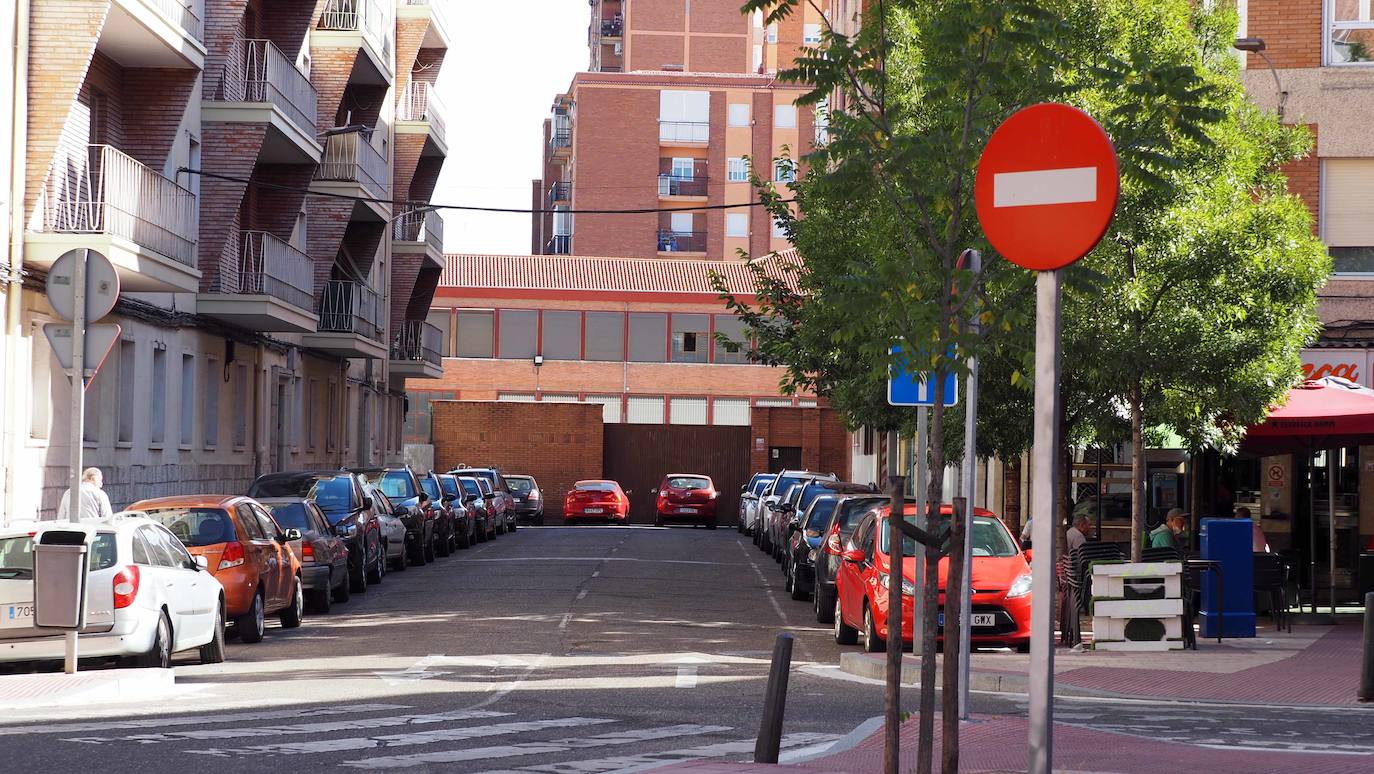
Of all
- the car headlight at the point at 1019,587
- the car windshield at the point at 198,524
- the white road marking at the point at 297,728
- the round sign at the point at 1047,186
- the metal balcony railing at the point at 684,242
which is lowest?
the white road marking at the point at 297,728

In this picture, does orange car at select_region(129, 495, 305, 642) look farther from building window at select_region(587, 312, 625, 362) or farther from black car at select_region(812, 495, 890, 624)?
building window at select_region(587, 312, 625, 362)

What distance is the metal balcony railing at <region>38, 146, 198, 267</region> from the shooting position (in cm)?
2394

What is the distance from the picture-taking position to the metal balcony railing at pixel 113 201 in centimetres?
2394

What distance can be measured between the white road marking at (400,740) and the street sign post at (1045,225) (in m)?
5.52

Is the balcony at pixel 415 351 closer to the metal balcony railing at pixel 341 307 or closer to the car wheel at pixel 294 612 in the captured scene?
the metal balcony railing at pixel 341 307

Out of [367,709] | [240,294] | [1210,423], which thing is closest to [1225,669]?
Answer: [1210,423]

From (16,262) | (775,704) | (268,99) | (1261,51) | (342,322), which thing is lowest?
(775,704)

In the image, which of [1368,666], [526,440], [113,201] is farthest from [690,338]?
[1368,666]

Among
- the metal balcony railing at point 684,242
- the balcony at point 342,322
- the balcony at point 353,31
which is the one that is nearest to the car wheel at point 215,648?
the balcony at point 342,322

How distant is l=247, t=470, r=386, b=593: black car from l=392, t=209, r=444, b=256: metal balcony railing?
25.9 metres

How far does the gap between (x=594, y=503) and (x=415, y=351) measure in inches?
285

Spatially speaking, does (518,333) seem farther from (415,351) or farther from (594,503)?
(594,503)

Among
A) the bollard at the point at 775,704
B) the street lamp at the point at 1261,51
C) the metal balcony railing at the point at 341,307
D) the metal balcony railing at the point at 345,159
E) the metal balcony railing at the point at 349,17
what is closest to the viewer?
the bollard at the point at 775,704

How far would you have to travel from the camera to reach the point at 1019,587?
18.1m
